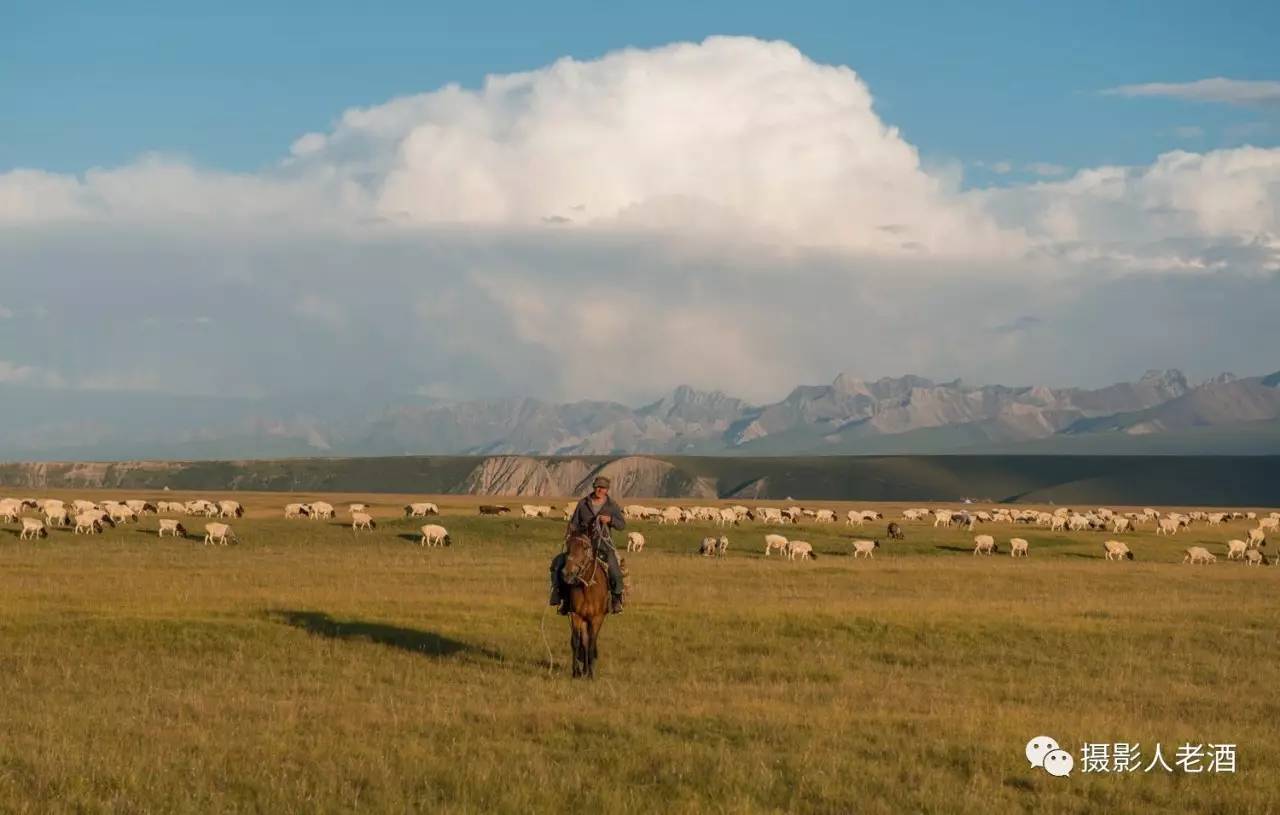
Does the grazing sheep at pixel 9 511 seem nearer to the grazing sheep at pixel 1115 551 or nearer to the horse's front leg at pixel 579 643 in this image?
the horse's front leg at pixel 579 643

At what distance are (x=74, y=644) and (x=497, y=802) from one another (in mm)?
13669

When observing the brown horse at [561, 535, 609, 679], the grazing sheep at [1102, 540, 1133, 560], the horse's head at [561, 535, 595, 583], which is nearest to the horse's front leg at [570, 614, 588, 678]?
the brown horse at [561, 535, 609, 679]

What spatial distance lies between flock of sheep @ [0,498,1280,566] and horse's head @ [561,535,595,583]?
3026cm

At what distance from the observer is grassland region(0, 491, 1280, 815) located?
466 inches

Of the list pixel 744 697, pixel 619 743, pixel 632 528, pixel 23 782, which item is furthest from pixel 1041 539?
pixel 23 782

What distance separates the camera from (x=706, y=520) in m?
71.9

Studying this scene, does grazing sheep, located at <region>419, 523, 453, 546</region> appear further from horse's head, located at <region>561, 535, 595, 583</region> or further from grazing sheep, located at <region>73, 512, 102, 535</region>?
horse's head, located at <region>561, 535, 595, 583</region>

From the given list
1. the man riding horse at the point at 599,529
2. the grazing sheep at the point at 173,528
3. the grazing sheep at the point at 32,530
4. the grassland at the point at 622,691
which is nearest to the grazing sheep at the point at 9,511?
the grazing sheep at the point at 32,530

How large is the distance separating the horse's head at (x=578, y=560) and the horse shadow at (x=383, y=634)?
2.94 metres

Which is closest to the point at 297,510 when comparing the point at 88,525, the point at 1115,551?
the point at 88,525

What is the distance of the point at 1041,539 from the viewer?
61.9 m

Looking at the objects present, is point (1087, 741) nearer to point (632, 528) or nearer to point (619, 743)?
point (619, 743)

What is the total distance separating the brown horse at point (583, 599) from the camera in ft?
64.6

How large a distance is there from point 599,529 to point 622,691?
9.98 feet
